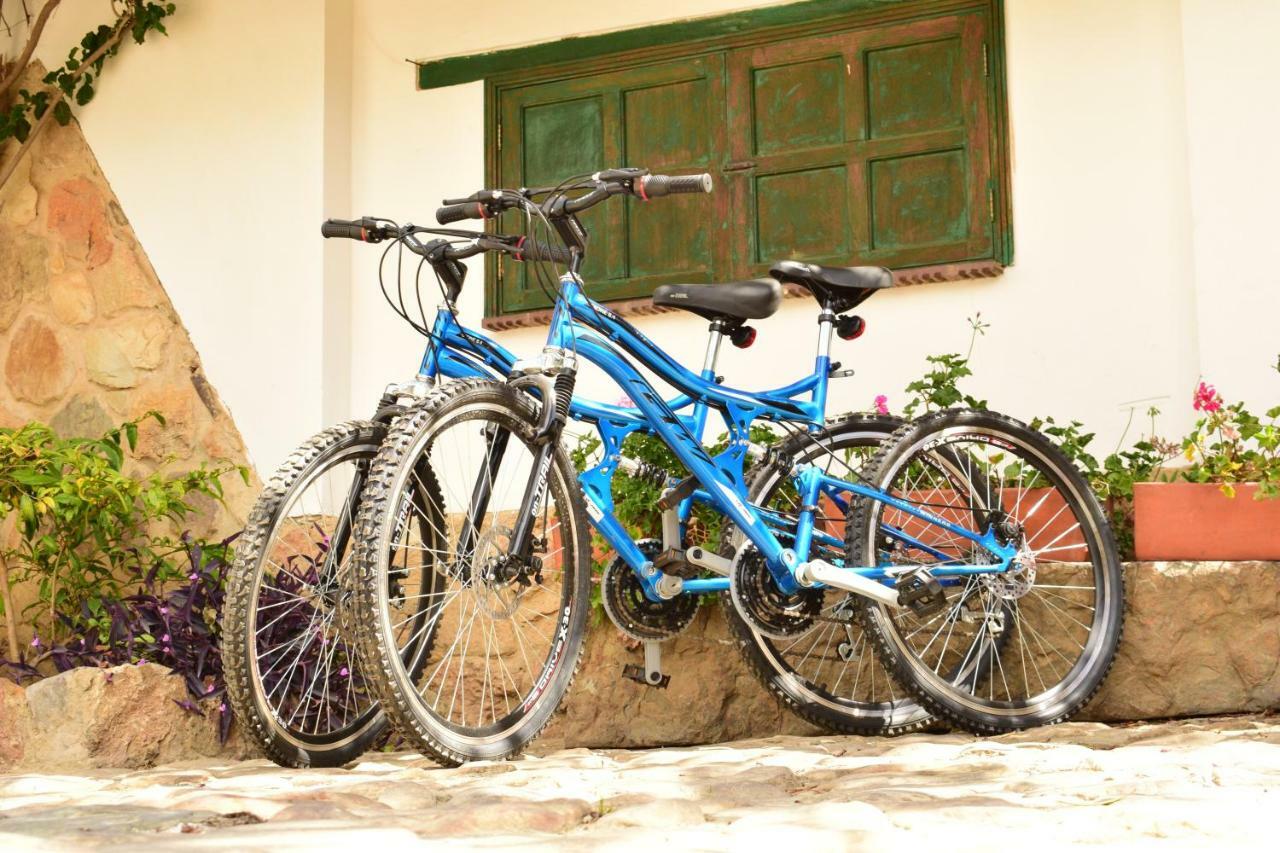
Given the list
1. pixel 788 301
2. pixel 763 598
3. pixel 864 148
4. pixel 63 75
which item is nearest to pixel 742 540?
pixel 763 598

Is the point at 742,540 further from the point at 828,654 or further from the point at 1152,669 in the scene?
the point at 1152,669

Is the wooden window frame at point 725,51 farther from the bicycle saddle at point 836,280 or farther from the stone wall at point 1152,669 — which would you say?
the stone wall at point 1152,669

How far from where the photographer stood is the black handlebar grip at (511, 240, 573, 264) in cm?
358

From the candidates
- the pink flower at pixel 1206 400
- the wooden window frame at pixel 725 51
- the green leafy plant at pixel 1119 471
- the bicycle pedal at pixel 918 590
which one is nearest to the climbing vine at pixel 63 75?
the wooden window frame at pixel 725 51

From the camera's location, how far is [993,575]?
3.82m

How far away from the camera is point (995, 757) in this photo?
318cm

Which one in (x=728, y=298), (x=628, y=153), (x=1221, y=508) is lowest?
(x=1221, y=508)

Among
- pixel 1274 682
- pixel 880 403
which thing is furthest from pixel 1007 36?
pixel 1274 682

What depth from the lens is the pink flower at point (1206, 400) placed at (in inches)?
164

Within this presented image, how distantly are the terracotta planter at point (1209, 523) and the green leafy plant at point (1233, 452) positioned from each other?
52mm

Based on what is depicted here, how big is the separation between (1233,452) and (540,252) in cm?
202

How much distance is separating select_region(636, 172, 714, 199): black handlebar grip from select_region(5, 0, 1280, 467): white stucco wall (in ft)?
6.45

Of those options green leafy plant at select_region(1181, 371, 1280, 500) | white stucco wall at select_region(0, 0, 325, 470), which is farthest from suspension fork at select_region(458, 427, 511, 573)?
white stucco wall at select_region(0, 0, 325, 470)

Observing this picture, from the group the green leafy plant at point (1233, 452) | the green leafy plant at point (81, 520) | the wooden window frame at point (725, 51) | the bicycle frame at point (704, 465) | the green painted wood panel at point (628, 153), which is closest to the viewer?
the bicycle frame at point (704, 465)
